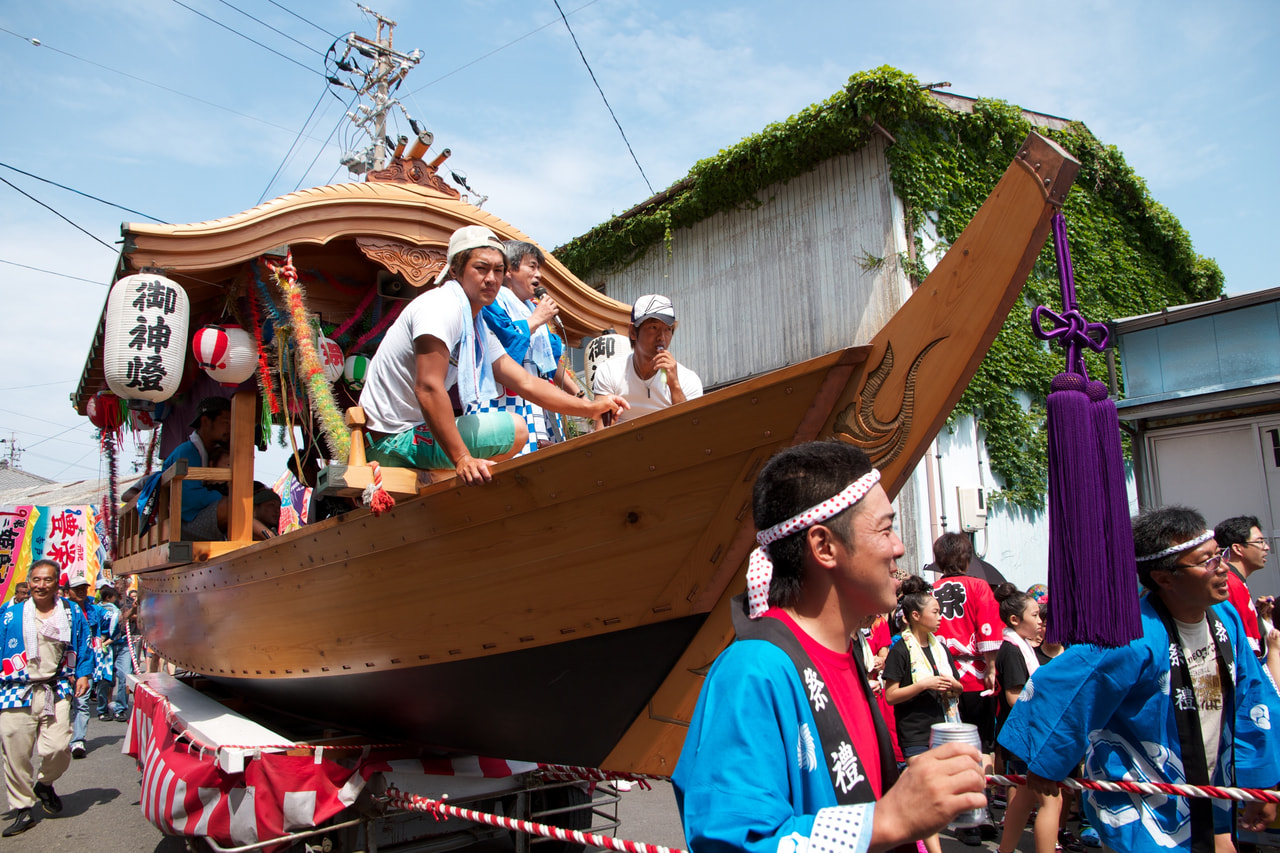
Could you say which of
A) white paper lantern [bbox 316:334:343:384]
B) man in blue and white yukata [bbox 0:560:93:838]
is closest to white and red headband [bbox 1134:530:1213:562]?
white paper lantern [bbox 316:334:343:384]

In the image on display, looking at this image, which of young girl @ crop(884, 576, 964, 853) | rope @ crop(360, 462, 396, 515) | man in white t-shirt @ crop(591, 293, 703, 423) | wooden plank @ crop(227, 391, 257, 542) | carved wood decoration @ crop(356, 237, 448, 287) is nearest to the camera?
rope @ crop(360, 462, 396, 515)

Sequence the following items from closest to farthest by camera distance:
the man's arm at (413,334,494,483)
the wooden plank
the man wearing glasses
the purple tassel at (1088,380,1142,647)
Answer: the purple tassel at (1088,380,1142,647), the man's arm at (413,334,494,483), the man wearing glasses, the wooden plank

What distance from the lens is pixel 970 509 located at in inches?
363

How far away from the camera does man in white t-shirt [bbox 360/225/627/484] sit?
113 inches

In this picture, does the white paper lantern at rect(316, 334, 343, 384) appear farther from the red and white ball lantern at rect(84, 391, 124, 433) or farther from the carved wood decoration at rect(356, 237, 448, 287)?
the red and white ball lantern at rect(84, 391, 124, 433)

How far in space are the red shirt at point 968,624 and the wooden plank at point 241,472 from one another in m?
3.73

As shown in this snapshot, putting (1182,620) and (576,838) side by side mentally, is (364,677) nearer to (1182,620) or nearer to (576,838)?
(576,838)

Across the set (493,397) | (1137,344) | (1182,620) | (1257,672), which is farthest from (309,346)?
(1137,344)

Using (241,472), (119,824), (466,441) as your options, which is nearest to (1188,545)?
(466,441)

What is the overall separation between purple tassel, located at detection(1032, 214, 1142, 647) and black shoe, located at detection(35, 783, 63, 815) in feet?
20.5

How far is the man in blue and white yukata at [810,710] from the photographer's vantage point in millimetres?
1055

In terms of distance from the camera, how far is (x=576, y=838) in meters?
2.35

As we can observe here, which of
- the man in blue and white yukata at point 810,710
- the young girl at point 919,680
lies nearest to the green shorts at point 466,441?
the man in blue and white yukata at point 810,710

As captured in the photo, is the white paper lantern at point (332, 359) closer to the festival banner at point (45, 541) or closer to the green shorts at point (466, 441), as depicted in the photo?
the green shorts at point (466, 441)
